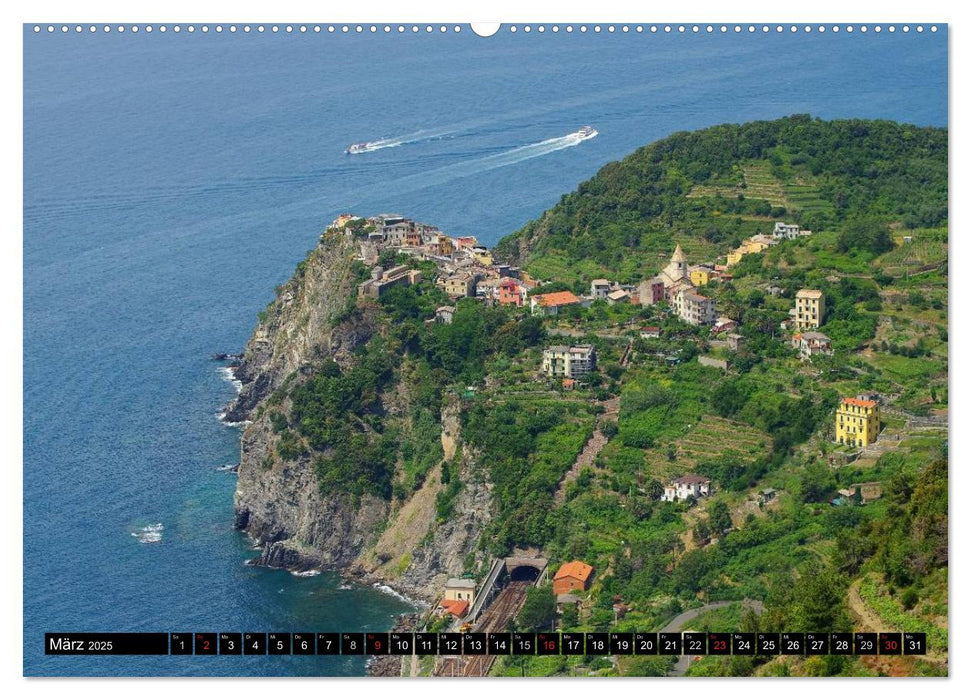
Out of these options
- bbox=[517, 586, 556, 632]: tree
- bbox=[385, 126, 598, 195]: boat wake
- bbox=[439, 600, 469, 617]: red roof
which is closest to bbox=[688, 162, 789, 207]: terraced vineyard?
bbox=[385, 126, 598, 195]: boat wake

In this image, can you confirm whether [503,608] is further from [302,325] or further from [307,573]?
[302,325]

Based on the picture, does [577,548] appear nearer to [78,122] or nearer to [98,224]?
[78,122]

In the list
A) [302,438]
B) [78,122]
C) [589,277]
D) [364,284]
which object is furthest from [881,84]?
[78,122]

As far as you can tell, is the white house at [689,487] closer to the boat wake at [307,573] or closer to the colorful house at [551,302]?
the boat wake at [307,573]

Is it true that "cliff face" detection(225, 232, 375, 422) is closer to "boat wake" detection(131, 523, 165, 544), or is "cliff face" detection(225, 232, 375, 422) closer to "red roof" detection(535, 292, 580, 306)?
"red roof" detection(535, 292, 580, 306)

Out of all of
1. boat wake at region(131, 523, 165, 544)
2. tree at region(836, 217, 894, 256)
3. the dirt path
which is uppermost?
tree at region(836, 217, 894, 256)
